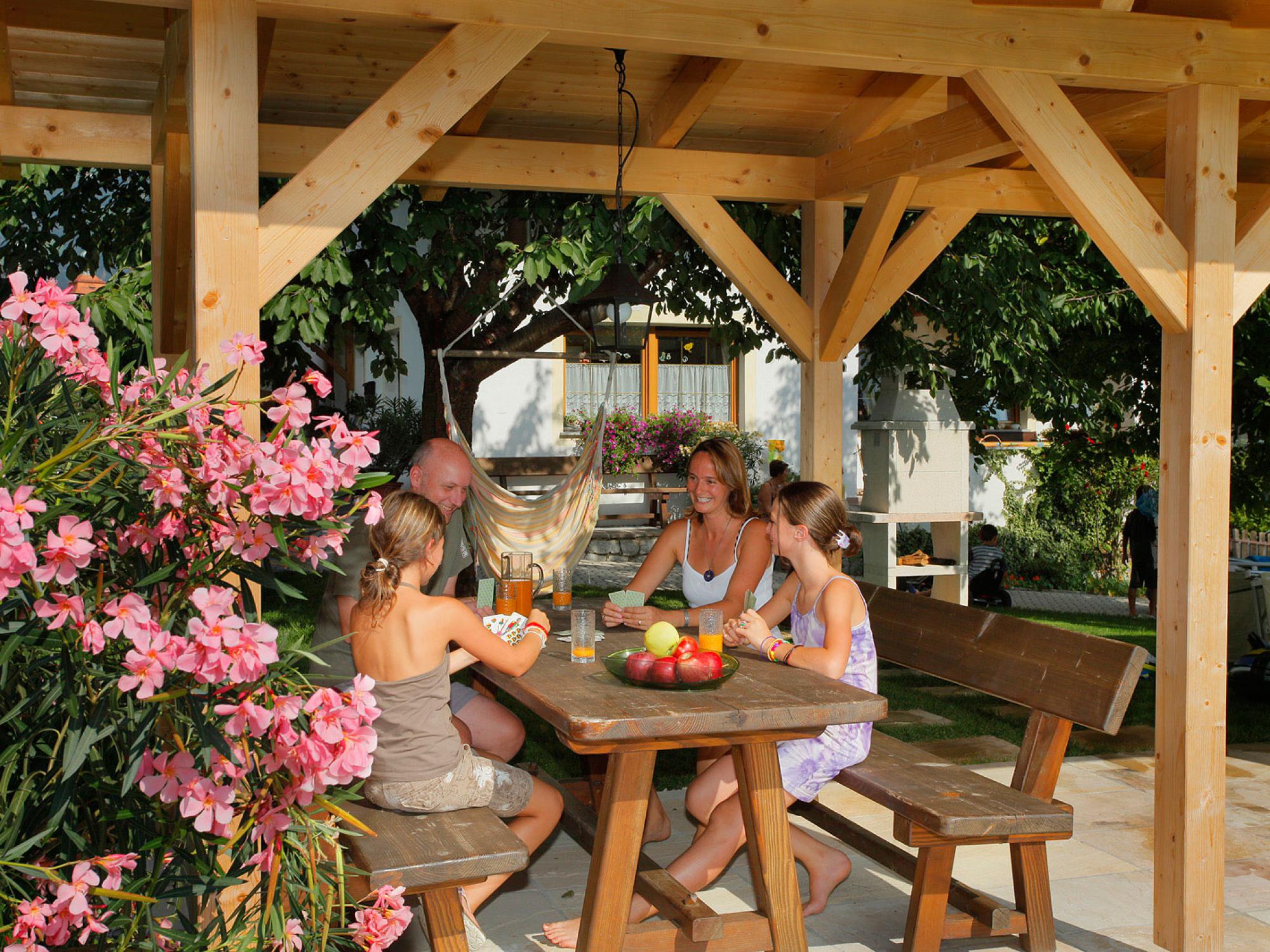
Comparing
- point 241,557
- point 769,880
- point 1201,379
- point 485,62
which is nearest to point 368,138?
point 485,62

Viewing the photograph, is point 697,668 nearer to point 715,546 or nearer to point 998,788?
point 998,788

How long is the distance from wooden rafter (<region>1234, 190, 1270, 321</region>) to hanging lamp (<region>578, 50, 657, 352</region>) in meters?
1.82

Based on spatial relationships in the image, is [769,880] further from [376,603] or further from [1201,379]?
[1201,379]

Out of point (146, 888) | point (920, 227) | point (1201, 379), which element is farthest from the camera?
point (920, 227)

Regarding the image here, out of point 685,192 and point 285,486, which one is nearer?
point 285,486

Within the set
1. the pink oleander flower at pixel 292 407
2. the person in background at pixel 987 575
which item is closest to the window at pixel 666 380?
the person in background at pixel 987 575

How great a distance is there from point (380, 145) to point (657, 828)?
2.27 meters

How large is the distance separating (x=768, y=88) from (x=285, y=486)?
333 centimetres

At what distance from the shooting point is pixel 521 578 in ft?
12.1

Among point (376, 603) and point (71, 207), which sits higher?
point (71, 207)

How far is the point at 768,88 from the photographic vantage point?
460cm

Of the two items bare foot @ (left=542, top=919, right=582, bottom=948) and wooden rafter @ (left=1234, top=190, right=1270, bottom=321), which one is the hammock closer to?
bare foot @ (left=542, top=919, right=582, bottom=948)

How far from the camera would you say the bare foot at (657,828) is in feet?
13.1

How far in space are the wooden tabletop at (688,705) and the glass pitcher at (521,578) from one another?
0.45m
